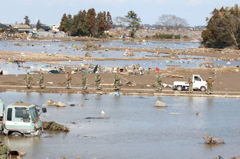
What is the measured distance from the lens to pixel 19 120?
1877 centimetres

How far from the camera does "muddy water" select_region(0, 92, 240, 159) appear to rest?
19.1m

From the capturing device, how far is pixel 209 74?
156 feet

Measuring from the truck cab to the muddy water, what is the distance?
1.32 feet

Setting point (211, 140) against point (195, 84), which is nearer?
point (211, 140)

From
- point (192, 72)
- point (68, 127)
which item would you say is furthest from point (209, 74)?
point (68, 127)

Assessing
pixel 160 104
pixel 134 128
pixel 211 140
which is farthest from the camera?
pixel 160 104

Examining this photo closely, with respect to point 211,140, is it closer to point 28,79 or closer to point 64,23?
point 28,79

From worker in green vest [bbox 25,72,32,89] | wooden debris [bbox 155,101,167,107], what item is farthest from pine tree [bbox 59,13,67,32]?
wooden debris [bbox 155,101,167,107]

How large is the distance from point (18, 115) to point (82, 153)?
3204 millimetres

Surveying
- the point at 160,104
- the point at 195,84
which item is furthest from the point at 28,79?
the point at 195,84

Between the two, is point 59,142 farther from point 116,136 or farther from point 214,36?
point 214,36

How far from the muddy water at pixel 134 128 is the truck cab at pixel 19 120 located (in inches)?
15.8

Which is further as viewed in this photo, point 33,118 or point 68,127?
point 68,127

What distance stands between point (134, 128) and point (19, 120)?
7613 mm
